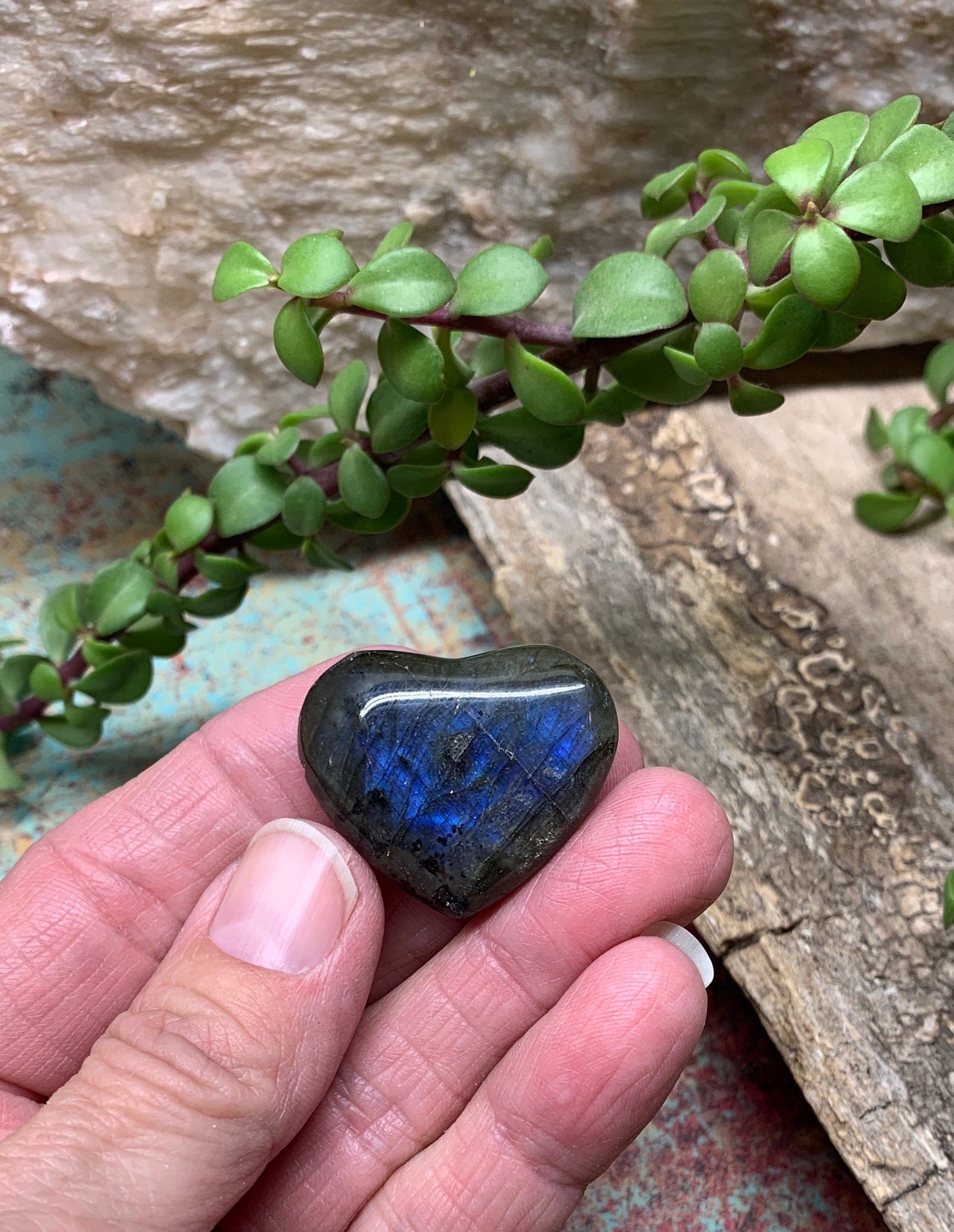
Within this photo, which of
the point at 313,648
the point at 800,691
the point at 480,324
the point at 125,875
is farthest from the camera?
the point at 313,648

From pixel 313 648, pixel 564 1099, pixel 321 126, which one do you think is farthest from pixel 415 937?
pixel 321 126

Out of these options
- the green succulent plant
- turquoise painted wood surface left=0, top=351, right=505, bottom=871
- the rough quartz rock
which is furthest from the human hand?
the rough quartz rock

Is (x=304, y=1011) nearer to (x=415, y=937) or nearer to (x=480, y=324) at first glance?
(x=415, y=937)

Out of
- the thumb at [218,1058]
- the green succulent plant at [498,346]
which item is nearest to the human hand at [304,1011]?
the thumb at [218,1058]

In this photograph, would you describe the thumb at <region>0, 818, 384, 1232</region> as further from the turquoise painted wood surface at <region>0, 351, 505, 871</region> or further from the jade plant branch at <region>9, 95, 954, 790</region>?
the turquoise painted wood surface at <region>0, 351, 505, 871</region>

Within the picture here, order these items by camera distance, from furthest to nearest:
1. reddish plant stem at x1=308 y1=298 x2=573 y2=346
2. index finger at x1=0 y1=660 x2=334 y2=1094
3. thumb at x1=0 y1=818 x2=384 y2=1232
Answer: index finger at x1=0 y1=660 x2=334 y2=1094 → reddish plant stem at x1=308 y1=298 x2=573 y2=346 → thumb at x1=0 y1=818 x2=384 y2=1232
